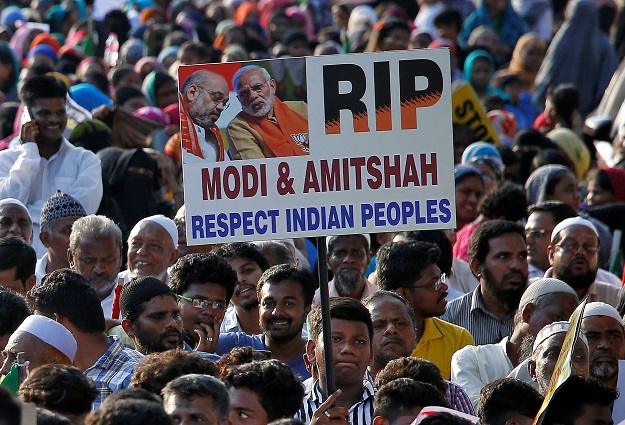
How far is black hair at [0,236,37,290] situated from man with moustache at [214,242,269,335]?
3.55 feet

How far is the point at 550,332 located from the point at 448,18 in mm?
11892

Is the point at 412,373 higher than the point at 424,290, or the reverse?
the point at 424,290

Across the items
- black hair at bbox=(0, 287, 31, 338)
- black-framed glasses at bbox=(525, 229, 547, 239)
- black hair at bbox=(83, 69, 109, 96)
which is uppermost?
black hair at bbox=(83, 69, 109, 96)

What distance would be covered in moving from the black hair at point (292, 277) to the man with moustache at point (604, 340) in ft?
4.76

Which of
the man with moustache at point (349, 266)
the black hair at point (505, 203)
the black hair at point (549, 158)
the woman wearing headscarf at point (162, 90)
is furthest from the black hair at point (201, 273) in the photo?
the woman wearing headscarf at point (162, 90)

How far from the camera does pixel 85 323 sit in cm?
747

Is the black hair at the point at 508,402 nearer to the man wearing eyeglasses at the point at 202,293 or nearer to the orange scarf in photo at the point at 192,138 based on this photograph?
the orange scarf in photo at the point at 192,138

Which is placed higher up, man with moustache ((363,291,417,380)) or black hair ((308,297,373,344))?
black hair ((308,297,373,344))

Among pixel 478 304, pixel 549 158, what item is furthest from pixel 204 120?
pixel 549 158

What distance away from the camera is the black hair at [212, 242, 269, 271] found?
921cm

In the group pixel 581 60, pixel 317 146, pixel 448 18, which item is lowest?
pixel 317 146

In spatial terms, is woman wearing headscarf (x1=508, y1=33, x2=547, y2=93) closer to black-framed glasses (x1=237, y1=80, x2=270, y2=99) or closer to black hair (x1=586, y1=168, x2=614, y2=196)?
black hair (x1=586, y1=168, x2=614, y2=196)

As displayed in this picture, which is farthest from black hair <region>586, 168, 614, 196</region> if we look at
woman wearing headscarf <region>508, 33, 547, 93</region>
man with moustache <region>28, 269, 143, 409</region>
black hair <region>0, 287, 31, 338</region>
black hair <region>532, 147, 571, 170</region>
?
black hair <region>0, 287, 31, 338</region>

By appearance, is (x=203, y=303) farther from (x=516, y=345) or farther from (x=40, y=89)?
(x=40, y=89)
